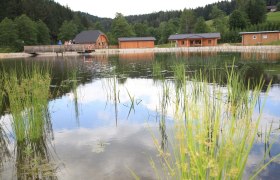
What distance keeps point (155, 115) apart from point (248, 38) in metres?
50.0

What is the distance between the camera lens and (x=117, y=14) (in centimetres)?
7544

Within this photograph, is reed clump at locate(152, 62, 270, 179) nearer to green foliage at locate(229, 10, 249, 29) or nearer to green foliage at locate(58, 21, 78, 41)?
green foliage at locate(58, 21, 78, 41)

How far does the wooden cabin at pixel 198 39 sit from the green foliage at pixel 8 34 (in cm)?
3331

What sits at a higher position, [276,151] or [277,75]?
[277,75]

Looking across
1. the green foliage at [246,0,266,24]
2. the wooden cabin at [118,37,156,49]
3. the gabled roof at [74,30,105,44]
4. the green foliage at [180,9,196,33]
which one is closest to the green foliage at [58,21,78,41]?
the gabled roof at [74,30,105,44]

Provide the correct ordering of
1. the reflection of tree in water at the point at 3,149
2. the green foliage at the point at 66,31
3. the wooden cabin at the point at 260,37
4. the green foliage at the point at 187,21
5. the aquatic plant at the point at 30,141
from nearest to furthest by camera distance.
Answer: the aquatic plant at the point at 30,141 → the reflection of tree in water at the point at 3,149 → the wooden cabin at the point at 260,37 → the green foliage at the point at 66,31 → the green foliage at the point at 187,21

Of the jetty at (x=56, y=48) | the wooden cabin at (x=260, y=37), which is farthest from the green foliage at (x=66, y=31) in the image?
the wooden cabin at (x=260, y=37)

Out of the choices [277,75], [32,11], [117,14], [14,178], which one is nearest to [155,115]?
[14,178]

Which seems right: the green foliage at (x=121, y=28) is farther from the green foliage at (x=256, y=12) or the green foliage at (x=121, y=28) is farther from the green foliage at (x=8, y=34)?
the green foliage at (x=256, y=12)

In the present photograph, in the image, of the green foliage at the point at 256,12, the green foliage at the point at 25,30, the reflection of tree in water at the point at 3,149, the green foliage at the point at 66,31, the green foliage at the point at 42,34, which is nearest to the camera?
the reflection of tree in water at the point at 3,149

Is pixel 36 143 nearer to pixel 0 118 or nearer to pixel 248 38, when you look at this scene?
pixel 0 118

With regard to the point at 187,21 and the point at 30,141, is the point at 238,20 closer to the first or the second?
the point at 187,21

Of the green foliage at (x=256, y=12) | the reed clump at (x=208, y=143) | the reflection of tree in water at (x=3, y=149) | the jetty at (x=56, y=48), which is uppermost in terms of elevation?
the green foliage at (x=256, y=12)

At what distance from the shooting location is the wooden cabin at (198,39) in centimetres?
6053
